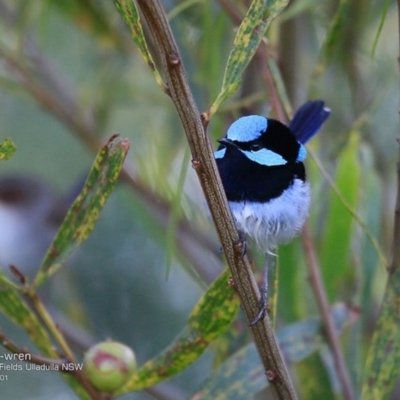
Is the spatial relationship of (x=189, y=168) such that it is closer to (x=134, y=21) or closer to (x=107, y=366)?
(x=107, y=366)

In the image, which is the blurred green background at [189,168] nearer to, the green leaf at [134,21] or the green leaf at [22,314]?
the green leaf at [22,314]

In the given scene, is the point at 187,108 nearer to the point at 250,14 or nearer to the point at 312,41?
the point at 250,14

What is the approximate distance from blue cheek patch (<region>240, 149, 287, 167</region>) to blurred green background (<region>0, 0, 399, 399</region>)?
0.17 m

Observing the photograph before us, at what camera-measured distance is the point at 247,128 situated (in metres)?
1.44

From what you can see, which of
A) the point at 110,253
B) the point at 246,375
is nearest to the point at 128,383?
the point at 246,375

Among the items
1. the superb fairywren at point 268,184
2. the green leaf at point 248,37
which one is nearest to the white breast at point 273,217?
the superb fairywren at point 268,184

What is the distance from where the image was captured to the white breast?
1.53m

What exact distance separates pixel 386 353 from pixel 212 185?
25.6 inches

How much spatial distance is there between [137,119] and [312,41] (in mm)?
805

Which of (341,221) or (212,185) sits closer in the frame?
(212,185)

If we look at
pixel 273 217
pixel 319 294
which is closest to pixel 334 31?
pixel 273 217

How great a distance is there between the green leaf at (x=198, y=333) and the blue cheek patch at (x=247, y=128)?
0.32 metres

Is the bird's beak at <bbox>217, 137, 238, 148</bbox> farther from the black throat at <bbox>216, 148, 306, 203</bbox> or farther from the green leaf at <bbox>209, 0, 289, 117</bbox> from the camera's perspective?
the green leaf at <bbox>209, 0, 289, 117</bbox>

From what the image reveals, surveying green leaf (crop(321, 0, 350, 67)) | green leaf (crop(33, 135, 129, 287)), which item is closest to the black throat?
green leaf (crop(321, 0, 350, 67))
